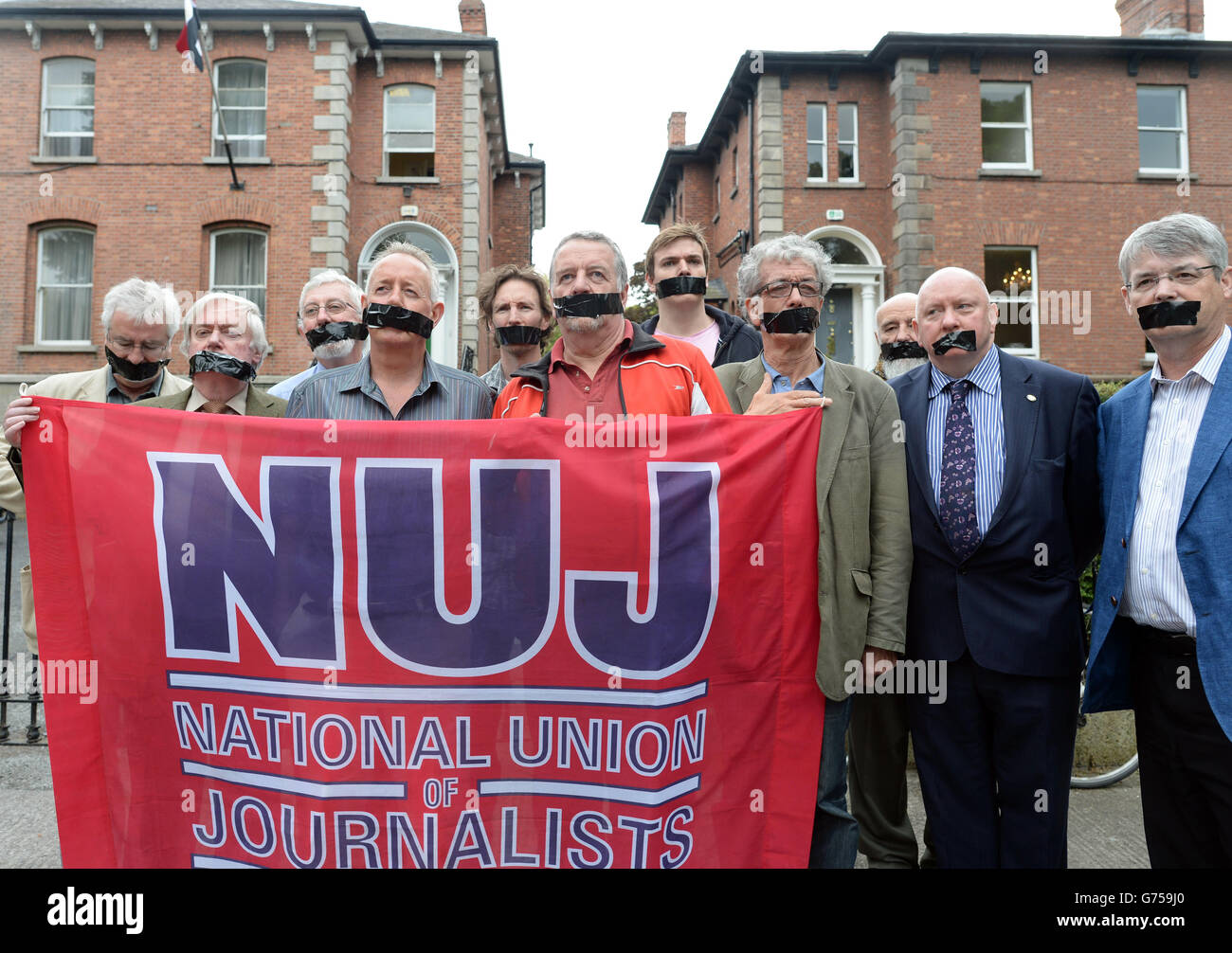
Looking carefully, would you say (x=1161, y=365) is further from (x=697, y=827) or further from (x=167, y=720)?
(x=167, y=720)

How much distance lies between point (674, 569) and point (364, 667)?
1059 mm

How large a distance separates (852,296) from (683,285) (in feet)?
52.8

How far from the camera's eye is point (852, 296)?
63.0 ft

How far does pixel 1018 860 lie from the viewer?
281 centimetres

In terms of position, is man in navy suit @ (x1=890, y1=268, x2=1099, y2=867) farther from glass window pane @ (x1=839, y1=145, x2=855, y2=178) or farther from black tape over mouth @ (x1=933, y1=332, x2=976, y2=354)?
glass window pane @ (x1=839, y1=145, x2=855, y2=178)

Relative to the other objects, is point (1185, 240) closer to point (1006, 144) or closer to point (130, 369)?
point (130, 369)

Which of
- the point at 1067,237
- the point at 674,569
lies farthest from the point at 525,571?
the point at 1067,237

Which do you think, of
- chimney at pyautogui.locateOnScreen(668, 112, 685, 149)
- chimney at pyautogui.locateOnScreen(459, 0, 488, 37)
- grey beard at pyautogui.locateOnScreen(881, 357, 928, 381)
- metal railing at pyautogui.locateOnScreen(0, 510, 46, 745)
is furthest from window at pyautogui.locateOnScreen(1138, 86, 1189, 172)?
metal railing at pyautogui.locateOnScreen(0, 510, 46, 745)

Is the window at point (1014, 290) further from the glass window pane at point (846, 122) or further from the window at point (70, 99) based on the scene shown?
the window at point (70, 99)

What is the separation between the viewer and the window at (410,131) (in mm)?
17906

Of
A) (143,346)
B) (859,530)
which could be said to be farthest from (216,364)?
(859,530)

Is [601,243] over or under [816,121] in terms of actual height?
under

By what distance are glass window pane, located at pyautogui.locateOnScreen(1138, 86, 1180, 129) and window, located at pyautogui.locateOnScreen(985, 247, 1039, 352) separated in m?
3.94
